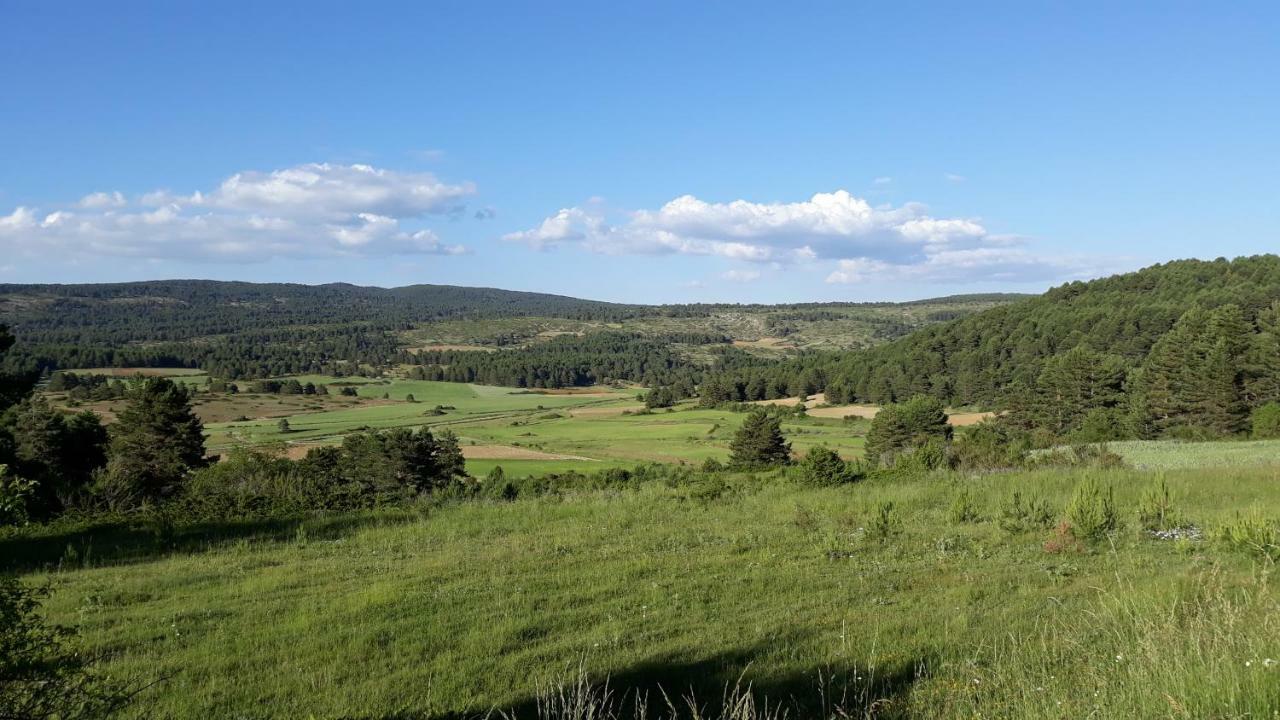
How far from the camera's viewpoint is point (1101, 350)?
280ft

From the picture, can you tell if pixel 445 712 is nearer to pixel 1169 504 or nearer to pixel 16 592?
pixel 16 592

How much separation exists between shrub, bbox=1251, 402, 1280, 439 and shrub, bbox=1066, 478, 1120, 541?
3546cm

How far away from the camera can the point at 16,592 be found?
12.0 ft

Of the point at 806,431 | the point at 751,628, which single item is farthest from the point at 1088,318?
the point at 751,628

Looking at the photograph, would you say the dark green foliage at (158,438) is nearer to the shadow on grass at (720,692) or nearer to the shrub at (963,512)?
the shrub at (963,512)

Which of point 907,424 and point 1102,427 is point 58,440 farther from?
point 1102,427

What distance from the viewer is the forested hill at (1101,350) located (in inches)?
2120

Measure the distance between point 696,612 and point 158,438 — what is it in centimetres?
4394

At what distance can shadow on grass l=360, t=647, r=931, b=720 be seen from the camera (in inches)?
188

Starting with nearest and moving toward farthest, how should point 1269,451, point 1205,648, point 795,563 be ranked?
point 1205,648 < point 795,563 < point 1269,451

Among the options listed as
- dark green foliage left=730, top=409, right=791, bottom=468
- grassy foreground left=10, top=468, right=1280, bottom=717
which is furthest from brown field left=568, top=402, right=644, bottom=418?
grassy foreground left=10, top=468, right=1280, bottom=717

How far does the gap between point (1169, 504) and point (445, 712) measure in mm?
12037

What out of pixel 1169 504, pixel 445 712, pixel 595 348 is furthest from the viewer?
pixel 595 348

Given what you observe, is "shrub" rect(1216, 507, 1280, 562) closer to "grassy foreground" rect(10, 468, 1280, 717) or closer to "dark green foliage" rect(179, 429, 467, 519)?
"grassy foreground" rect(10, 468, 1280, 717)
